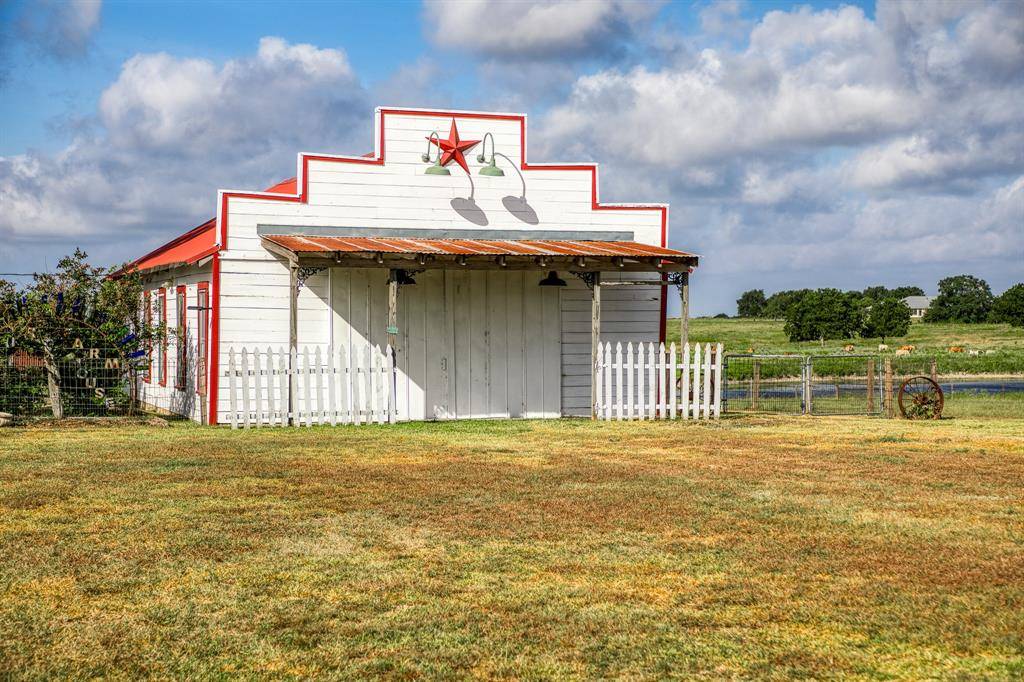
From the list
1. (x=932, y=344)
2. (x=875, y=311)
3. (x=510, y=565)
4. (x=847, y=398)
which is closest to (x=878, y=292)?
(x=875, y=311)

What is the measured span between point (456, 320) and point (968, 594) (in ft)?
46.7

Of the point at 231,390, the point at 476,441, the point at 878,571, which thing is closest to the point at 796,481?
the point at 878,571

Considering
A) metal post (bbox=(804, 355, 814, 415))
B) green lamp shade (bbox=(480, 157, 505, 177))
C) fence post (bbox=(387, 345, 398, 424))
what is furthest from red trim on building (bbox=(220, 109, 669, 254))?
metal post (bbox=(804, 355, 814, 415))

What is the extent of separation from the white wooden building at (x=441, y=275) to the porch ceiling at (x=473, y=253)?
0.13 feet

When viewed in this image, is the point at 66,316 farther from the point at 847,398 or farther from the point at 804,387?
the point at 847,398

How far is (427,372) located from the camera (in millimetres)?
20281

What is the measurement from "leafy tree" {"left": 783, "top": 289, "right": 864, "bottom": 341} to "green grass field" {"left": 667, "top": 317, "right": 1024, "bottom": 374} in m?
1.61

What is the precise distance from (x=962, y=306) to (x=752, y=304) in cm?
2933

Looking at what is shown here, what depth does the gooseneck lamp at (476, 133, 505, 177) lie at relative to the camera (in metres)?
20.2

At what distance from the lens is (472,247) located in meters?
19.6

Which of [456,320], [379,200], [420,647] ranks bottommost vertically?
[420,647]

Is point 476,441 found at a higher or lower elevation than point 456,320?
lower

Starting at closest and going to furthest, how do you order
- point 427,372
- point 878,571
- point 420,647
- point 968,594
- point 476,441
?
point 420,647 → point 968,594 → point 878,571 → point 476,441 → point 427,372

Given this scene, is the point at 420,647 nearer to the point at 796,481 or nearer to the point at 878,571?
the point at 878,571
